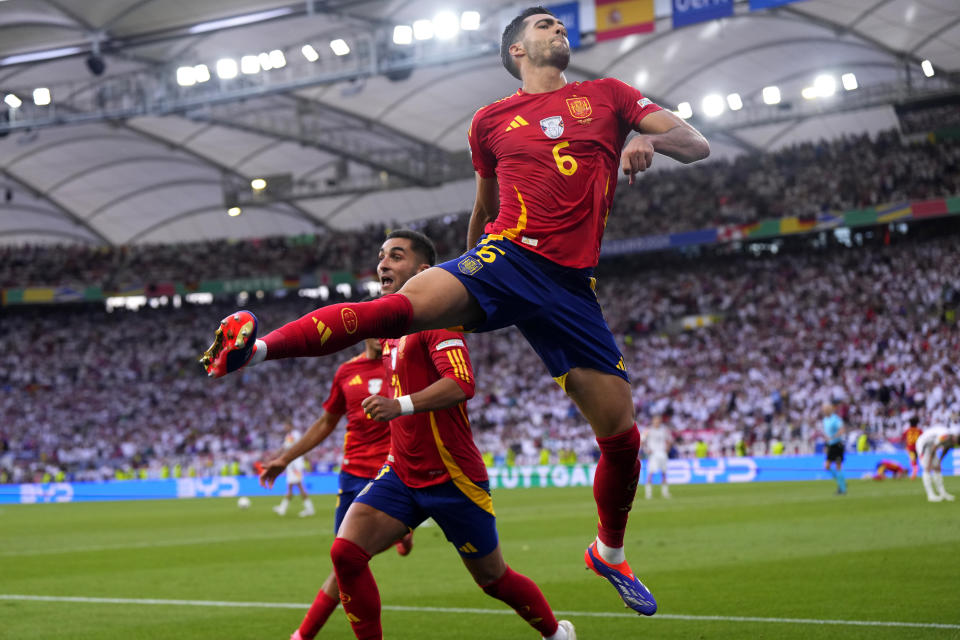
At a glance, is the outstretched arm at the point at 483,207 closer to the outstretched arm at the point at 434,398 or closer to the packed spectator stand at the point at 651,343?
the outstretched arm at the point at 434,398

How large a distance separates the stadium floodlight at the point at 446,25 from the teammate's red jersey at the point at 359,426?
22164mm

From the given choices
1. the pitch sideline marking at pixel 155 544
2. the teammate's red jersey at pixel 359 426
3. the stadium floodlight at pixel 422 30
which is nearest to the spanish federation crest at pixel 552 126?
the teammate's red jersey at pixel 359 426

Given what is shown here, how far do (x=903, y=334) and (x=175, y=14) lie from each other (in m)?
24.5

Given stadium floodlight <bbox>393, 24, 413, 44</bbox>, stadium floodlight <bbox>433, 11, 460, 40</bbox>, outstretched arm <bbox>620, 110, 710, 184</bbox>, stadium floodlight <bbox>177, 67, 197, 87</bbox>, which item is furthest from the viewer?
stadium floodlight <bbox>177, 67, 197, 87</bbox>

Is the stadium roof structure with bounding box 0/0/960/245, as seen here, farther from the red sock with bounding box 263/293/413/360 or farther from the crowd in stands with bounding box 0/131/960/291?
the red sock with bounding box 263/293/413/360

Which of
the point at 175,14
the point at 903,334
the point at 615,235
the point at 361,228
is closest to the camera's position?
the point at 175,14

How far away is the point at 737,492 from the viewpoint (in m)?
24.4

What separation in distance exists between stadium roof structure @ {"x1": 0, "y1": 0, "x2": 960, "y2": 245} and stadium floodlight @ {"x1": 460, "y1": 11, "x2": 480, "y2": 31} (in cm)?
11

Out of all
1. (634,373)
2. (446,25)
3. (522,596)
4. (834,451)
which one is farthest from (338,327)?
(634,373)

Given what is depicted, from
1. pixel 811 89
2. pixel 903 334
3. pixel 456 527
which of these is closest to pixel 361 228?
pixel 811 89

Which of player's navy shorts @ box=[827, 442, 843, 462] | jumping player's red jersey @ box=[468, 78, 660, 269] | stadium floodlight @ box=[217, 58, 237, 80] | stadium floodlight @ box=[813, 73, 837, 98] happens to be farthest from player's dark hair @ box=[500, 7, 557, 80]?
stadium floodlight @ box=[813, 73, 837, 98]

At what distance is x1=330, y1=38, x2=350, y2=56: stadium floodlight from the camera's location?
31.0 m

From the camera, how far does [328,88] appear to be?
3881cm

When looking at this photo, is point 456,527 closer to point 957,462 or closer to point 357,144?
point 957,462
